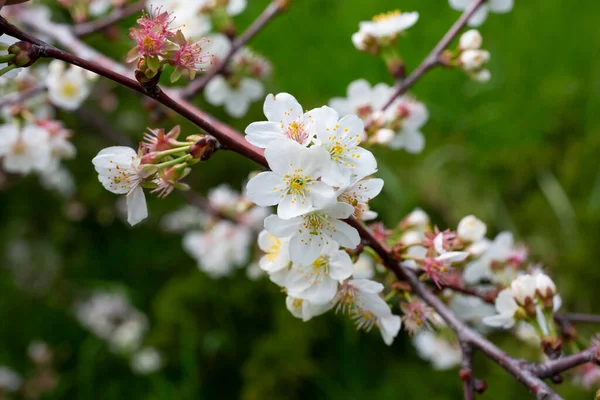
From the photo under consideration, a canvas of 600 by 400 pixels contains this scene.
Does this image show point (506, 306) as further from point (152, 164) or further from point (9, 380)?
point (9, 380)

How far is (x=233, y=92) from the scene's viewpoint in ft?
5.08

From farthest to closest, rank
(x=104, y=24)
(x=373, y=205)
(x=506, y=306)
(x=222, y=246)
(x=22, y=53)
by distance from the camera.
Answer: (x=373, y=205) → (x=222, y=246) → (x=104, y=24) → (x=506, y=306) → (x=22, y=53)

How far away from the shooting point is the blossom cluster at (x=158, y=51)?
0.64 m

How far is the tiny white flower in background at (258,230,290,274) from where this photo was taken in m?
0.78

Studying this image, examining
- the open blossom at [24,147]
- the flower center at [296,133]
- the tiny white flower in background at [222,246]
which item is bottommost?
the tiny white flower in background at [222,246]

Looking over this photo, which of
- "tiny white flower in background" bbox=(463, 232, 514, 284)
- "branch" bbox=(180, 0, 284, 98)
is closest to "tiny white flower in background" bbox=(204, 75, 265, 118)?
"branch" bbox=(180, 0, 284, 98)

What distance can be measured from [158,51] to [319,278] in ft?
1.17

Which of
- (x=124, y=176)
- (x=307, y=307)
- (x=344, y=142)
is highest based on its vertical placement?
(x=344, y=142)

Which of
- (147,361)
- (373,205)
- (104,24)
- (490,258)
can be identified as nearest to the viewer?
(490,258)

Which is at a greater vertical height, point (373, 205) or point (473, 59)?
point (473, 59)

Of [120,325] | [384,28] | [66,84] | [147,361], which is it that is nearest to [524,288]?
Result: [384,28]

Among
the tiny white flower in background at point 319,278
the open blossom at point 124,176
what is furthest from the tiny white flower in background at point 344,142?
the open blossom at point 124,176

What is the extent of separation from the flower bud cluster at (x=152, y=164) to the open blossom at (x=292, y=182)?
0.08 m

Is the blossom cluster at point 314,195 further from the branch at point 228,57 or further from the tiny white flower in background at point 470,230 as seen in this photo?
the branch at point 228,57
